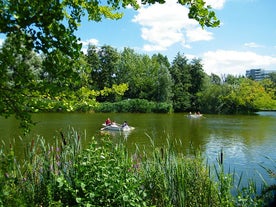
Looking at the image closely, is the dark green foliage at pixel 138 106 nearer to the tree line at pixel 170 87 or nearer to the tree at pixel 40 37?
the tree line at pixel 170 87

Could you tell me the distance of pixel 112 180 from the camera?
11.6 ft

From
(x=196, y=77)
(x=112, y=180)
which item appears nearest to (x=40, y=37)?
(x=112, y=180)

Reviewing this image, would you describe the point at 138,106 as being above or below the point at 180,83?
below

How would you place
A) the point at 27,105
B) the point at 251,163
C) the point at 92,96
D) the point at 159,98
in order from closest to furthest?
the point at 27,105 < the point at 92,96 < the point at 251,163 < the point at 159,98

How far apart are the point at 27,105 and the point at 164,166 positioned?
2.64 meters

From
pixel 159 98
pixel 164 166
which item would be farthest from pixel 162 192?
pixel 159 98

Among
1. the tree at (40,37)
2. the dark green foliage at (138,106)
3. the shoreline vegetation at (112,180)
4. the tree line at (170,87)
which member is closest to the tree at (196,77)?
the tree line at (170,87)

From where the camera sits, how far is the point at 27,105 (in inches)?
99.8

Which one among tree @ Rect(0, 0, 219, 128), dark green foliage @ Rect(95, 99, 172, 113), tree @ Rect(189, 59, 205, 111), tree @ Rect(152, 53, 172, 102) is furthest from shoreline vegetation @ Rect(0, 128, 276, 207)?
tree @ Rect(189, 59, 205, 111)

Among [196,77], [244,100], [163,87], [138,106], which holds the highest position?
[196,77]

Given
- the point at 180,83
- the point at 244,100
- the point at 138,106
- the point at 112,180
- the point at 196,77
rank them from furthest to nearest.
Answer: the point at 196,77
the point at 180,83
the point at 244,100
the point at 138,106
the point at 112,180

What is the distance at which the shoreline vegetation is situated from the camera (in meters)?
3.54

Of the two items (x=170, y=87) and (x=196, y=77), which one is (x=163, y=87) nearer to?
(x=170, y=87)

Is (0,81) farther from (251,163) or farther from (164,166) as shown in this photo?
(251,163)
